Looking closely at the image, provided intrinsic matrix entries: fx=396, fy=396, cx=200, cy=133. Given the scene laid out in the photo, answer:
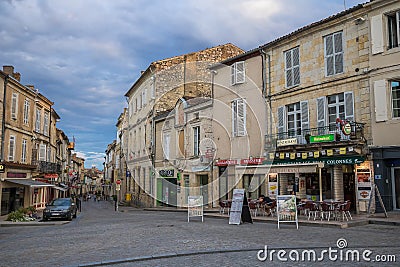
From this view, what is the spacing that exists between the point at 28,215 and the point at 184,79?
1706 cm

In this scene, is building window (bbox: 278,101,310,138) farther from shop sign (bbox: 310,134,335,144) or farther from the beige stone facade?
the beige stone facade

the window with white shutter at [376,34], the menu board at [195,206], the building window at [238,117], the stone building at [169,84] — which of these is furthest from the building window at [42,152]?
the window with white shutter at [376,34]

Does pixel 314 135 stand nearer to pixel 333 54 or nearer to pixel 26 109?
pixel 333 54

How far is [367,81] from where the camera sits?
1698 cm

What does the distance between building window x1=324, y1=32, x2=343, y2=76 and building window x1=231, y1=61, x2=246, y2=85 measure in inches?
235

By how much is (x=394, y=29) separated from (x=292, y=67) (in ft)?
18.1

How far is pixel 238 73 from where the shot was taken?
79.5 feet

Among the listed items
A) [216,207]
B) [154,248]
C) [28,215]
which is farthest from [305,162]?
[28,215]

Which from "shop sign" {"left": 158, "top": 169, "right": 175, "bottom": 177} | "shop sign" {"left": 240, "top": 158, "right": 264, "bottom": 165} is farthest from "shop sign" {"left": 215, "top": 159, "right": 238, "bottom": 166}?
"shop sign" {"left": 158, "top": 169, "right": 175, "bottom": 177}

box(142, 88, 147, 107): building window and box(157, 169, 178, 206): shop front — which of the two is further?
box(142, 88, 147, 107): building window

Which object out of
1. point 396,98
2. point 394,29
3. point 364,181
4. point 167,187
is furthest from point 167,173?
→ point 394,29

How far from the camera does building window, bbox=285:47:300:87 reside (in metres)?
20.5

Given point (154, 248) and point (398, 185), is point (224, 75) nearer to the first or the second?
point (398, 185)

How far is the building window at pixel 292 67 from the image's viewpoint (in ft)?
67.3
